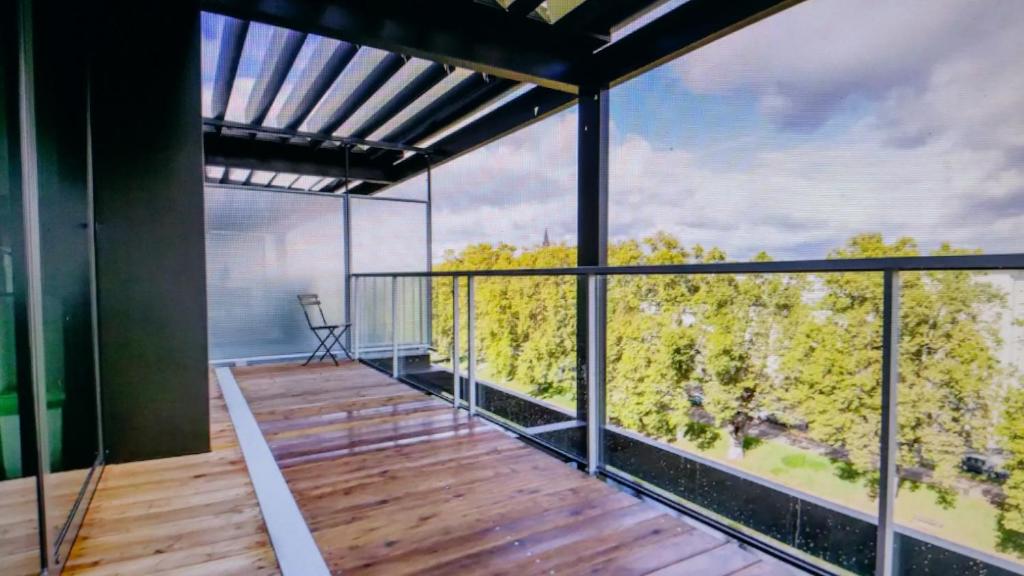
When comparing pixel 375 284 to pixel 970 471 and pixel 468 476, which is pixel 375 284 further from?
pixel 970 471

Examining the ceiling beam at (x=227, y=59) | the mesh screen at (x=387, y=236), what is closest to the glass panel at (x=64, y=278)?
the ceiling beam at (x=227, y=59)

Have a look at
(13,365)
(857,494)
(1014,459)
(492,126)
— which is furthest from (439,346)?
(1014,459)

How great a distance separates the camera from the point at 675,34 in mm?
3080

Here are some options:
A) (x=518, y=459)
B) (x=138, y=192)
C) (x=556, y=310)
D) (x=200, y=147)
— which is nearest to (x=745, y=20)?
(x=556, y=310)

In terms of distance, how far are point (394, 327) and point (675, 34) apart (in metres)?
3.45

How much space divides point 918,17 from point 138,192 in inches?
152

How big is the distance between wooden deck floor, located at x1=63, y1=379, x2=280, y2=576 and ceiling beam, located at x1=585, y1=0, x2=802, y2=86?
327 cm

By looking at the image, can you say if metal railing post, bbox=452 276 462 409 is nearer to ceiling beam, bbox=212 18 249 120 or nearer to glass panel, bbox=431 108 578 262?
glass panel, bbox=431 108 578 262

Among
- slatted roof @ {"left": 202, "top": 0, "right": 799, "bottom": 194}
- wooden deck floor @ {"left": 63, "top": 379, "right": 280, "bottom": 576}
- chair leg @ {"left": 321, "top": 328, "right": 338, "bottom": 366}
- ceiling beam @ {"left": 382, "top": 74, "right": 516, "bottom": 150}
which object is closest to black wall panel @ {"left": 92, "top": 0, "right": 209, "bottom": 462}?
wooden deck floor @ {"left": 63, "top": 379, "right": 280, "bottom": 576}

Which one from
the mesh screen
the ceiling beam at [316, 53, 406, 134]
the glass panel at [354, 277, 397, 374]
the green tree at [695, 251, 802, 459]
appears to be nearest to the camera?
the green tree at [695, 251, 802, 459]

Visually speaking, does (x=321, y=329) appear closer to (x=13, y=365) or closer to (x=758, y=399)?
(x=13, y=365)

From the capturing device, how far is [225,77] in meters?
4.15

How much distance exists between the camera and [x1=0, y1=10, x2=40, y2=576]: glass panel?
1.34 m

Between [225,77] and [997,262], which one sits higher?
[225,77]
